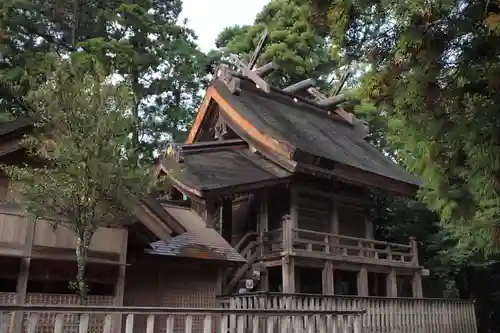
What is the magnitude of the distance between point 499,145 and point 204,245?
7742mm

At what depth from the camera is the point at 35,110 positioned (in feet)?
26.2

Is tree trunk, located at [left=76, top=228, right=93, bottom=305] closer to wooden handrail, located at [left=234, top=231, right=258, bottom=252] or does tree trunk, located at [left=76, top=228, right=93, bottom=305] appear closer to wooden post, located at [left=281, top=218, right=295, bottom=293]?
wooden post, located at [left=281, top=218, right=295, bottom=293]

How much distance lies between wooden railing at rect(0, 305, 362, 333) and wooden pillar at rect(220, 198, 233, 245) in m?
6.87

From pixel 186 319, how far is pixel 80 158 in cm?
280

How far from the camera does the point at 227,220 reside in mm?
15711

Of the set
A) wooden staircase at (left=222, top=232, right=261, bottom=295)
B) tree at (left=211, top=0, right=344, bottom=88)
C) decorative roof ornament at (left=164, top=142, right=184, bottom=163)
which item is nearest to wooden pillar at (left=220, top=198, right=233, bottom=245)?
wooden staircase at (left=222, top=232, right=261, bottom=295)

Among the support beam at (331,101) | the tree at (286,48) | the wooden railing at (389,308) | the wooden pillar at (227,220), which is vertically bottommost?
the wooden railing at (389,308)

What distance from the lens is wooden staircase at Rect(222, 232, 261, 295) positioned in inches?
520

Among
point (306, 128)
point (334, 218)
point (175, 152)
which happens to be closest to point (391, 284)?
point (334, 218)

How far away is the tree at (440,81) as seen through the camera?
17.1 feet

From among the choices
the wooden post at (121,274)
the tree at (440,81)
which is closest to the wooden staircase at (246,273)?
the wooden post at (121,274)

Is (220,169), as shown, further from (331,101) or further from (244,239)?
(331,101)

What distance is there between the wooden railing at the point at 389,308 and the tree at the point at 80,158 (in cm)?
424

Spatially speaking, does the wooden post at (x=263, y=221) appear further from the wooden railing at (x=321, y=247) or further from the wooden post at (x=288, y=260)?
the wooden post at (x=288, y=260)
